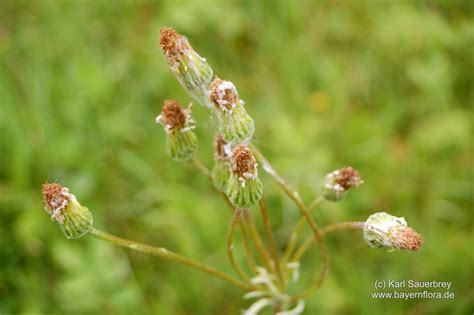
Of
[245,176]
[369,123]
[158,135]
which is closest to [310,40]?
[369,123]

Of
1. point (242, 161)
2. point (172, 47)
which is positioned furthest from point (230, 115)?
point (172, 47)

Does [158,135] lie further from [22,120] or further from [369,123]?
[369,123]

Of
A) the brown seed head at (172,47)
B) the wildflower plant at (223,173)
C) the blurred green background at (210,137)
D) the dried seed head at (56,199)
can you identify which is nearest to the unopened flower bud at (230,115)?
the wildflower plant at (223,173)

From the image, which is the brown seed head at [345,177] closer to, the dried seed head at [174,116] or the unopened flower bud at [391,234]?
the unopened flower bud at [391,234]

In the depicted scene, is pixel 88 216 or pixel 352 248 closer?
pixel 88 216

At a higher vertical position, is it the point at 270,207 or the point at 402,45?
the point at 402,45
